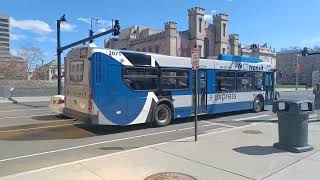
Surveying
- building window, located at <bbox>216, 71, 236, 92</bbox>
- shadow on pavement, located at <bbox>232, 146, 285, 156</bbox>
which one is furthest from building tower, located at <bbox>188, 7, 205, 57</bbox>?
shadow on pavement, located at <bbox>232, 146, 285, 156</bbox>

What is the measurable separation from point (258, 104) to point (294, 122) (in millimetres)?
9741

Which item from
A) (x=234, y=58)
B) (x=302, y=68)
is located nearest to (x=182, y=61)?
(x=234, y=58)

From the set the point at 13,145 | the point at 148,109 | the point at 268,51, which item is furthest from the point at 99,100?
the point at 268,51

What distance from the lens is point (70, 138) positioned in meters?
10.4

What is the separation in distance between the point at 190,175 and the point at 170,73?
277 inches

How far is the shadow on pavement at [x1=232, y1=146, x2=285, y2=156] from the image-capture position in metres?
8.00

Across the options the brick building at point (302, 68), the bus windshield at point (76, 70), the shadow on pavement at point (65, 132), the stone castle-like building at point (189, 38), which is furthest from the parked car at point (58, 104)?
the brick building at point (302, 68)

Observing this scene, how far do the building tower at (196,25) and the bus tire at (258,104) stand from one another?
6112 cm

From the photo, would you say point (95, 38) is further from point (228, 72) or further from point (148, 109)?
point (148, 109)

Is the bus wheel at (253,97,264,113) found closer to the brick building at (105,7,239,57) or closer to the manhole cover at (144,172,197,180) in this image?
the manhole cover at (144,172,197,180)

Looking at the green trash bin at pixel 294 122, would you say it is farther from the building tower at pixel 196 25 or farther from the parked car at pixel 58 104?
the building tower at pixel 196 25

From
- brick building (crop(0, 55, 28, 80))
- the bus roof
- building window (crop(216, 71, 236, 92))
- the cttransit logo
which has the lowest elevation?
the cttransit logo

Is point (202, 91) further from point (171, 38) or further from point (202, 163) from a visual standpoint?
point (171, 38)

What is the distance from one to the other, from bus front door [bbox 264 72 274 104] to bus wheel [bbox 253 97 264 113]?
508 millimetres
